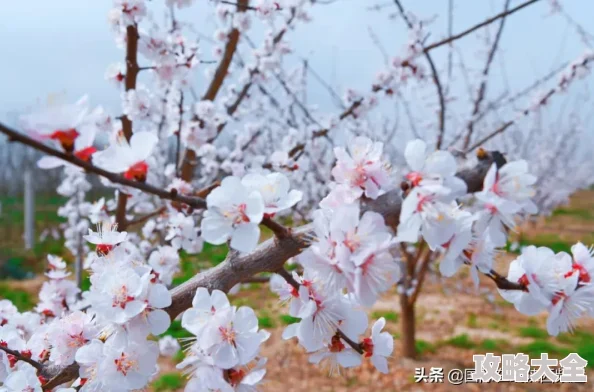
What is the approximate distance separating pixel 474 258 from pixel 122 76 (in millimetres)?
1933

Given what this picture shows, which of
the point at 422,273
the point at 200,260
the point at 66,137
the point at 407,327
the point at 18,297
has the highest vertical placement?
the point at 66,137

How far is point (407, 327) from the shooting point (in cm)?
448

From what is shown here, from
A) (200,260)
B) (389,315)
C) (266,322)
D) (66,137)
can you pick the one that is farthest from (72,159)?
(200,260)

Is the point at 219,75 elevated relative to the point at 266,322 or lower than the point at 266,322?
elevated

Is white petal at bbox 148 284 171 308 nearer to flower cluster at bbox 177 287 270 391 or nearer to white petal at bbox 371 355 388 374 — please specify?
flower cluster at bbox 177 287 270 391

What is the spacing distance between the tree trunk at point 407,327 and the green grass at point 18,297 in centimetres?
464

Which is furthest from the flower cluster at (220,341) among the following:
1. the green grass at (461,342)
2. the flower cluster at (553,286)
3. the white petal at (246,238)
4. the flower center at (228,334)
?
the green grass at (461,342)

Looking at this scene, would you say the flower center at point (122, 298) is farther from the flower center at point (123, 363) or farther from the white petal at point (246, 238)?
the white petal at point (246, 238)

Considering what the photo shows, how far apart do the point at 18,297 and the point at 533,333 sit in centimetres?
640

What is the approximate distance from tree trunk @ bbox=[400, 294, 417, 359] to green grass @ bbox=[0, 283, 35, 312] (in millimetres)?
4636

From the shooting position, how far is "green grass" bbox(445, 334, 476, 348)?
4965mm

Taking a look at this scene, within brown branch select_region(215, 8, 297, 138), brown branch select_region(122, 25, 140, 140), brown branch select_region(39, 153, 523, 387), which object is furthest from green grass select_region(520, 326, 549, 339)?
brown branch select_region(39, 153, 523, 387)

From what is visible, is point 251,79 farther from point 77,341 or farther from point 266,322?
point 266,322

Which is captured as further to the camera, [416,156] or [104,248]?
[104,248]
